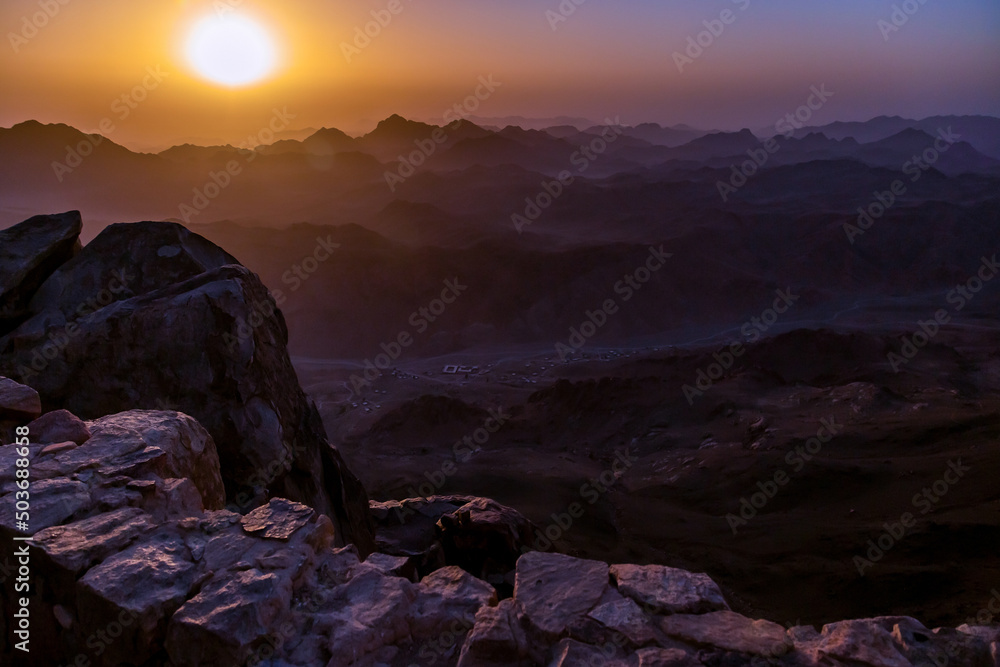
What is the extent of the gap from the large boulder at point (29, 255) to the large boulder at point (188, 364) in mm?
247

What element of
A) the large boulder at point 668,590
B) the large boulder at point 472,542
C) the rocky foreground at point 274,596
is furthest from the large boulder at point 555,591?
the large boulder at point 472,542

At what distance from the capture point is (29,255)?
9945mm

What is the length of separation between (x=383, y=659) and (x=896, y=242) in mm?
67192

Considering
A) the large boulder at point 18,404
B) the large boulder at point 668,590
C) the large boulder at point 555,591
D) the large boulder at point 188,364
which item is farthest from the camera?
the large boulder at point 188,364

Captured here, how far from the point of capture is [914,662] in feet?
12.0

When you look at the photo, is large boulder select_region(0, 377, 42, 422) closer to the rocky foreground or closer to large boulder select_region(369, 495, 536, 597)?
the rocky foreground

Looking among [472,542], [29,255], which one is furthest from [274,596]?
[29,255]

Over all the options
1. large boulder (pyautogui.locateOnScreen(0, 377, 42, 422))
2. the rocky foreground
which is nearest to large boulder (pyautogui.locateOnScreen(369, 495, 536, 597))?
the rocky foreground

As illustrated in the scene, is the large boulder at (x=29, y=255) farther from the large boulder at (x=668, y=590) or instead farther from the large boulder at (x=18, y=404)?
the large boulder at (x=668, y=590)

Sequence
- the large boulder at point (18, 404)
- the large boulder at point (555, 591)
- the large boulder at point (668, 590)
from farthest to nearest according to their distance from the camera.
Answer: the large boulder at point (18, 404)
the large boulder at point (668, 590)
the large boulder at point (555, 591)

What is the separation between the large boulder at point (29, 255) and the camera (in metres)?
9.55

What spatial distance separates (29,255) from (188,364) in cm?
377

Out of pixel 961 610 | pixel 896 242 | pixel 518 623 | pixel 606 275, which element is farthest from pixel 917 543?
pixel 896 242

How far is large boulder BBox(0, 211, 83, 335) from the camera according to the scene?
9.55m
